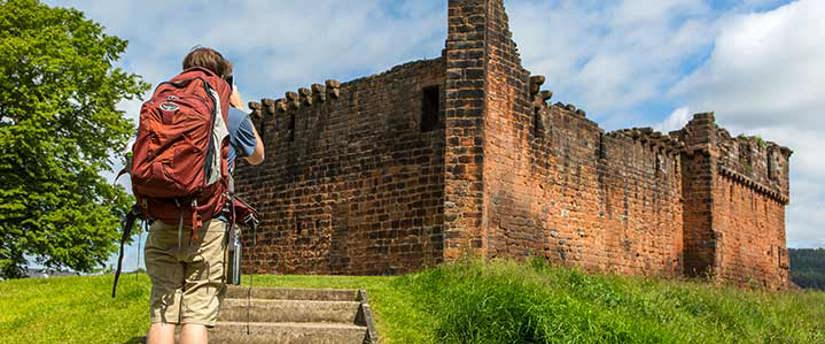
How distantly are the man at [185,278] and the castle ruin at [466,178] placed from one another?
950cm

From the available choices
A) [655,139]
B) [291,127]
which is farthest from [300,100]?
[655,139]

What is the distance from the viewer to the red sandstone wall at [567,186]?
15.0 metres

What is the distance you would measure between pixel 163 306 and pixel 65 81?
695 inches

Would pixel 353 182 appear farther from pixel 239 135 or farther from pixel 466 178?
pixel 239 135

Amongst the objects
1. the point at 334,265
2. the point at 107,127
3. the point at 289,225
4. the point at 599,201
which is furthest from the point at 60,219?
the point at 599,201

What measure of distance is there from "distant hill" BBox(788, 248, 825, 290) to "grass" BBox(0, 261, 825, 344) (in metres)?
56.2

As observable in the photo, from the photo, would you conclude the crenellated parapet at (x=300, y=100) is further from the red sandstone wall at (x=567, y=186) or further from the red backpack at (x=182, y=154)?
the red backpack at (x=182, y=154)

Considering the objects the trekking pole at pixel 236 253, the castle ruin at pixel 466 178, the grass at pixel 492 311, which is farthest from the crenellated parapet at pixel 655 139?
the trekking pole at pixel 236 253

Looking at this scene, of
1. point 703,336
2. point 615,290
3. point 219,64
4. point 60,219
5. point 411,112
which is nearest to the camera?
point 219,64

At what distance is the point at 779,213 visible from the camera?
27203mm

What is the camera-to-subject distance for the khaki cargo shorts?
4.78m

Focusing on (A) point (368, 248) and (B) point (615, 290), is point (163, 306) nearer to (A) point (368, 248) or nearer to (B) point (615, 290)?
(B) point (615, 290)

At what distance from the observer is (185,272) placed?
4898mm

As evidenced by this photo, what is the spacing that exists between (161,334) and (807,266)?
8384cm
